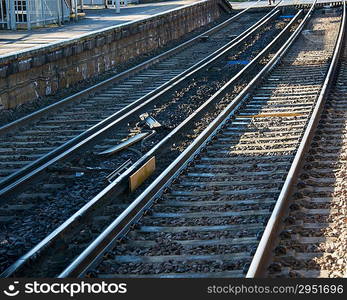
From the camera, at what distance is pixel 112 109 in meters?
12.8

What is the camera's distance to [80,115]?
40.3 feet

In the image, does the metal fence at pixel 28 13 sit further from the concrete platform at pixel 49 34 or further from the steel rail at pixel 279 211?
the steel rail at pixel 279 211

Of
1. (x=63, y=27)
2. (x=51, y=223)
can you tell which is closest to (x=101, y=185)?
(x=51, y=223)

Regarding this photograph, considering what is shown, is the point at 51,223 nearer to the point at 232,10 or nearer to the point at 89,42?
the point at 89,42

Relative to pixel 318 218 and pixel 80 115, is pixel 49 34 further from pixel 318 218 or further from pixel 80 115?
pixel 318 218

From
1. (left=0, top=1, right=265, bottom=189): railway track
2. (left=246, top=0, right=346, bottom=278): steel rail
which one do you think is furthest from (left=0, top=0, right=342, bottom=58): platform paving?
(left=246, top=0, right=346, bottom=278): steel rail

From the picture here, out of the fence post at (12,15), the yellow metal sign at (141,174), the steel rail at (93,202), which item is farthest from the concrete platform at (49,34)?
the yellow metal sign at (141,174)

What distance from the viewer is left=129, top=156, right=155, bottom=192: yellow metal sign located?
8.09 m

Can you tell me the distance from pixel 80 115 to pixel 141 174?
4.16 meters

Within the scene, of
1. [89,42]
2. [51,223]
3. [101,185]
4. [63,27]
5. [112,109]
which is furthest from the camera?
[63,27]

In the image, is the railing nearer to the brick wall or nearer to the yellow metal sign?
the brick wall

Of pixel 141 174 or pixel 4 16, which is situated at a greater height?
pixel 4 16

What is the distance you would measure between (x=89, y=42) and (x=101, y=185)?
Result: 8.52m

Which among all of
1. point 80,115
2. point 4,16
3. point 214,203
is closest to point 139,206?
point 214,203
